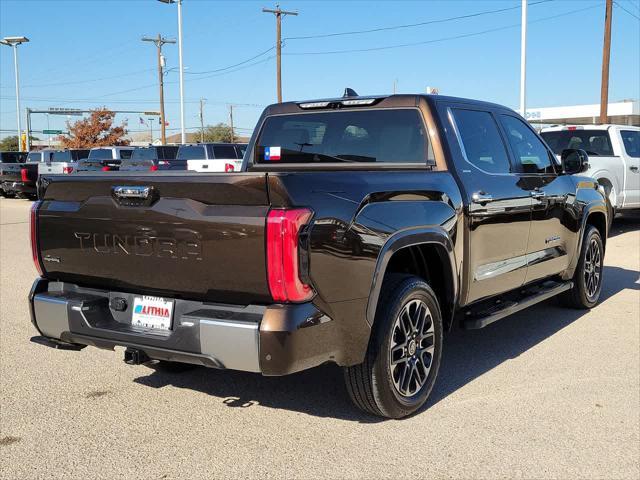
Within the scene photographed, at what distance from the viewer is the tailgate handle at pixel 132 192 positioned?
358 centimetres

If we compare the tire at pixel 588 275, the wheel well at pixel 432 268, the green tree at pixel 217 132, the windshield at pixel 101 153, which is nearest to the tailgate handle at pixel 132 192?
the wheel well at pixel 432 268

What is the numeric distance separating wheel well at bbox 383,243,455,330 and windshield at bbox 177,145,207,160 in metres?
17.0

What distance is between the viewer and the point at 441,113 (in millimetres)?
4793

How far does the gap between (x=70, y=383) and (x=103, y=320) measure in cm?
121

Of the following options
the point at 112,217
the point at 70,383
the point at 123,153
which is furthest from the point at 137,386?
the point at 123,153

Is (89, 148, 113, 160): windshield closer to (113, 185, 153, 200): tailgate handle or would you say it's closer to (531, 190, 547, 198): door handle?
(531, 190, 547, 198): door handle

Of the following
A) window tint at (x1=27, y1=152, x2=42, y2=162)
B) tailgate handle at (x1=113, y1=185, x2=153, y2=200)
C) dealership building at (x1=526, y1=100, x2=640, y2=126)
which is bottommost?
tailgate handle at (x1=113, y1=185, x2=153, y2=200)

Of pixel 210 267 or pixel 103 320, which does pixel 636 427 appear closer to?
pixel 210 267

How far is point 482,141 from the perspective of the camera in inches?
202

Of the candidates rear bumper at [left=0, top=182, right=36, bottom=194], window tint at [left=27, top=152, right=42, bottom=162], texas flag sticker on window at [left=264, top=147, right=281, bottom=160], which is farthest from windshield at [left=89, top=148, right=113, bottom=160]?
texas flag sticker on window at [left=264, top=147, right=281, bottom=160]

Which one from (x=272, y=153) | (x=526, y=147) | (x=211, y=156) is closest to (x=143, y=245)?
(x=272, y=153)

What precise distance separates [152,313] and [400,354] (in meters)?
1.48

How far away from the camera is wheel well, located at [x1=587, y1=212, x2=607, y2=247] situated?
7.09 m

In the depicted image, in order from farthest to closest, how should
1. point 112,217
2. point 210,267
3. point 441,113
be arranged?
1. point 441,113
2. point 112,217
3. point 210,267
